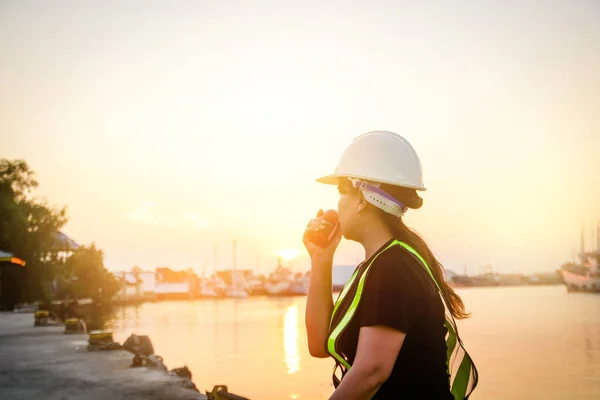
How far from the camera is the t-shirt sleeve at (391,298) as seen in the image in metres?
2.22

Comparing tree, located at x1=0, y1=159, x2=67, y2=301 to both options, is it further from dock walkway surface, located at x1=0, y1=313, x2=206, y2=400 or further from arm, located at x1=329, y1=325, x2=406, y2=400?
arm, located at x1=329, y1=325, x2=406, y2=400

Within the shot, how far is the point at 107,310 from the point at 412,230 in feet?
350

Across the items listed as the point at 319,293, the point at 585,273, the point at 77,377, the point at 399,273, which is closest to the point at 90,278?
A: the point at 77,377

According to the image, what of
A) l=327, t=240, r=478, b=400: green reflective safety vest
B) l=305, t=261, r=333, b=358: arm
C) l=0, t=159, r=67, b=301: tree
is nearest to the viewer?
l=327, t=240, r=478, b=400: green reflective safety vest

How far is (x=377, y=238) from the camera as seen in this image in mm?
Result: 2641

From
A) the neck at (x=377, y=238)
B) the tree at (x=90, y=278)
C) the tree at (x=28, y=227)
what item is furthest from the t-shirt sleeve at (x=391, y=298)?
the tree at (x=90, y=278)

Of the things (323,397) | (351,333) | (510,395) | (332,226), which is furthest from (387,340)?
(510,395)

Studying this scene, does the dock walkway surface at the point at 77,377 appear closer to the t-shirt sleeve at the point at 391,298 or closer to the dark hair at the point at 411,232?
the dark hair at the point at 411,232

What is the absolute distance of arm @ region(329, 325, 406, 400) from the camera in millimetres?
2217

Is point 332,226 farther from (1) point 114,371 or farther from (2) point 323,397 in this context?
(2) point 323,397

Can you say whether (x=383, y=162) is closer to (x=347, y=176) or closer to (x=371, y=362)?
(x=347, y=176)

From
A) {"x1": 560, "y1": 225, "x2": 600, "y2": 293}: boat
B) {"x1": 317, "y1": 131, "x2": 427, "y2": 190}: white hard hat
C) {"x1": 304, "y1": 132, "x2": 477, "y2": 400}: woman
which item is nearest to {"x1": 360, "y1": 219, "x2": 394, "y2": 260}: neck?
{"x1": 304, "y1": 132, "x2": 477, "y2": 400}: woman

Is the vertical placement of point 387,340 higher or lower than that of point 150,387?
higher

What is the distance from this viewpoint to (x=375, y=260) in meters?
2.38
